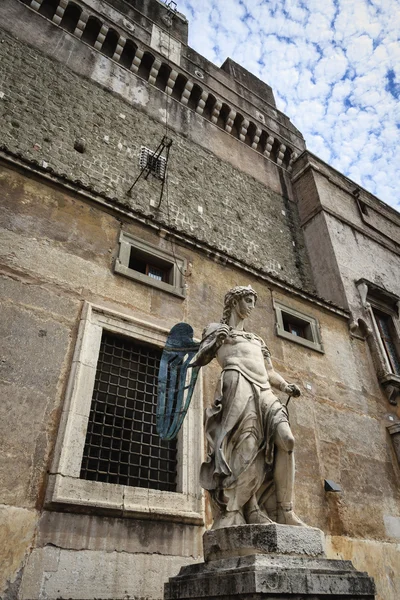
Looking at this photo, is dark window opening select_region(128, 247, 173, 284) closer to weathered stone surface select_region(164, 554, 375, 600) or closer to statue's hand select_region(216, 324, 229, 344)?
statue's hand select_region(216, 324, 229, 344)

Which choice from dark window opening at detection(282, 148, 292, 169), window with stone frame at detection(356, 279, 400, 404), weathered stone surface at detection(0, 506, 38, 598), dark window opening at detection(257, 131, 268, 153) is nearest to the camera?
weathered stone surface at detection(0, 506, 38, 598)

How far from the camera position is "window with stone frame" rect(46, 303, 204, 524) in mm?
5379

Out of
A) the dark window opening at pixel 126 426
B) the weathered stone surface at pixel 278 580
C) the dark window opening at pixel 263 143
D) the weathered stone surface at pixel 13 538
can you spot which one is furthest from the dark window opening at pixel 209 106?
the weathered stone surface at pixel 278 580

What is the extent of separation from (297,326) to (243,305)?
5.40m

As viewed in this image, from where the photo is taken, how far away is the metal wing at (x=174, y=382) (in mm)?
4586

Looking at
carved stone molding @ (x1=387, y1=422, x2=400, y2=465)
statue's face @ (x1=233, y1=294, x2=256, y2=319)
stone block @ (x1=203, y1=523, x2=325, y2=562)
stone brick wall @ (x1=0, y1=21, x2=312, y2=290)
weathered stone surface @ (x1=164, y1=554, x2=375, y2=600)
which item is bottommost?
weathered stone surface @ (x1=164, y1=554, x2=375, y2=600)

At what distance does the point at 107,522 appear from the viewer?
5.24m

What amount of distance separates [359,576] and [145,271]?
19.6 ft

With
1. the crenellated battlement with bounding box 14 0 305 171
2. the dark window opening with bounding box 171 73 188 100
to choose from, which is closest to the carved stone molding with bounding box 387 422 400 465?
the crenellated battlement with bounding box 14 0 305 171

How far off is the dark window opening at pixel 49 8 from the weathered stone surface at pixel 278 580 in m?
14.0

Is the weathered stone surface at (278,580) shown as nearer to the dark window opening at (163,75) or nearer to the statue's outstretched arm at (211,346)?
the statue's outstretched arm at (211,346)

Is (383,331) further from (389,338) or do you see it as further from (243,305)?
(243,305)

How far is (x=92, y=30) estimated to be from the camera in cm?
1277

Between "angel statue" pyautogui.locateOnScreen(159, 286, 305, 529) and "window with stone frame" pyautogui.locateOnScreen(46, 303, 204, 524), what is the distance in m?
1.56
